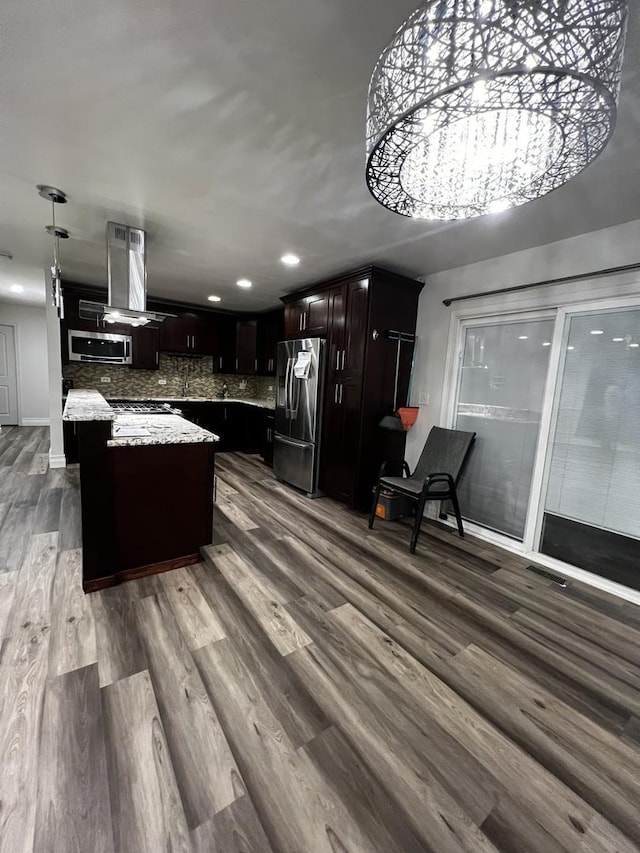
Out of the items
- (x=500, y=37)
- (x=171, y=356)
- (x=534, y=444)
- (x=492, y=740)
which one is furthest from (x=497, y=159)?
(x=171, y=356)

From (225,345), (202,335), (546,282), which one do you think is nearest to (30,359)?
(202,335)

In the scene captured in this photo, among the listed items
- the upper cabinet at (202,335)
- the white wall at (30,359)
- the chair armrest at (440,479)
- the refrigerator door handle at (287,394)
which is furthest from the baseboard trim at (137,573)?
the white wall at (30,359)

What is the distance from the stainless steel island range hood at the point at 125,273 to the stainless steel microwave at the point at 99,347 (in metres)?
2.27

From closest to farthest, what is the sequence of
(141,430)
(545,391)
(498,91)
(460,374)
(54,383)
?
(498,91) → (141,430) → (545,391) → (460,374) → (54,383)

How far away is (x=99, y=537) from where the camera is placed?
2.06 metres

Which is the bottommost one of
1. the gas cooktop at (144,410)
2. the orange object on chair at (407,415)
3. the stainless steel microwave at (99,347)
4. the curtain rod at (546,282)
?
the gas cooktop at (144,410)

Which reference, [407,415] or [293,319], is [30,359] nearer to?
[293,319]

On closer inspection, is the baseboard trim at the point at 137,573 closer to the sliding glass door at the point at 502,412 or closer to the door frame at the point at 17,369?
the sliding glass door at the point at 502,412

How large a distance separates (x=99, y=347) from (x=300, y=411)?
10.4 ft

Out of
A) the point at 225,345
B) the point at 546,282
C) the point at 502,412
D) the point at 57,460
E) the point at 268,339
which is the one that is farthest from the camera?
the point at 225,345

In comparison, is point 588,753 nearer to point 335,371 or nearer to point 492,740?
point 492,740

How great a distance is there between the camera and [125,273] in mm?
2723

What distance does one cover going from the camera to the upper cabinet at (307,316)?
3.75 m

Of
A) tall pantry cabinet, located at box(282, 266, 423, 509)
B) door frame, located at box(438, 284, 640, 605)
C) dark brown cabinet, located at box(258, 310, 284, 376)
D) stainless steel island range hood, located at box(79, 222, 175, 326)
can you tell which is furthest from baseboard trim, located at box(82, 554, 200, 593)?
dark brown cabinet, located at box(258, 310, 284, 376)
